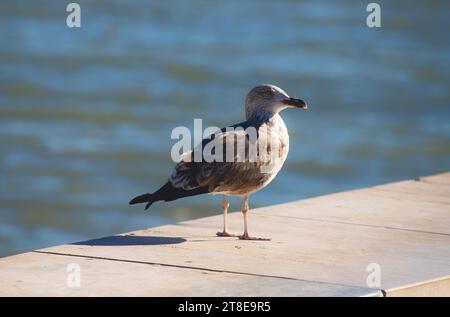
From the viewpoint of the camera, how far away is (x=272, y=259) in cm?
822

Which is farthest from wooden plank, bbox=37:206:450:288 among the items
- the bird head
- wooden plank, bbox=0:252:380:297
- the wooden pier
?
the bird head

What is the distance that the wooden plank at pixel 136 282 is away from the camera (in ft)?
23.9

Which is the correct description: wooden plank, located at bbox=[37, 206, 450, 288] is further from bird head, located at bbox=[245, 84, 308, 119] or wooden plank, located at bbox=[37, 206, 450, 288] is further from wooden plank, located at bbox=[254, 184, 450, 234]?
bird head, located at bbox=[245, 84, 308, 119]

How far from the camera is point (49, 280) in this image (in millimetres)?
7570

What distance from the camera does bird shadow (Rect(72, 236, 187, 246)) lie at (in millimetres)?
8688

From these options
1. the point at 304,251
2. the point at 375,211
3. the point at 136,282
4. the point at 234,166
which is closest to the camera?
the point at 136,282

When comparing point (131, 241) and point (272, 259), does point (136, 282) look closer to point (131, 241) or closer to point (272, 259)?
point (272, 259)

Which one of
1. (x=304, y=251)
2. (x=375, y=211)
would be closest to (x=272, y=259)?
(x=304, y=251)

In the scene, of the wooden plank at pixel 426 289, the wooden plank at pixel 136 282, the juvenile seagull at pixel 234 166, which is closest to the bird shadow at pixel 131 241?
the juvenile seagull at pixel 234 166

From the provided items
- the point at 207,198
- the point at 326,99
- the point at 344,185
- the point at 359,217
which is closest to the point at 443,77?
the point at 326,99

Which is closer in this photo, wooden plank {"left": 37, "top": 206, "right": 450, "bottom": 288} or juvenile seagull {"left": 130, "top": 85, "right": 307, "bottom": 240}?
wooden plank {"left": 37, "top": 206, "right": 450, "bottom": 288}

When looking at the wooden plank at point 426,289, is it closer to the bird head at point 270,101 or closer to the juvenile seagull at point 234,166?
the juvenile seagull at point 234,166

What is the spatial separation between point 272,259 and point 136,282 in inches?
42.3
